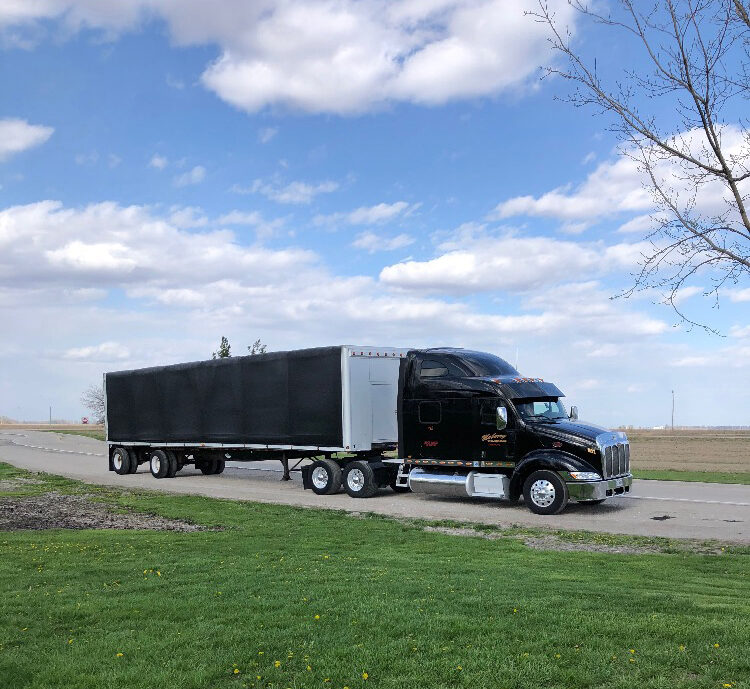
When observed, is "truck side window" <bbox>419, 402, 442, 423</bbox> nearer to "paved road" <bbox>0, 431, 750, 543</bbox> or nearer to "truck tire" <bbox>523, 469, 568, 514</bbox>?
"paved road" <bbox>0, 431, 750, 543</bbox>

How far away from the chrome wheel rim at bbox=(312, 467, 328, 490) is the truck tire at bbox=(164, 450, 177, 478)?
314 inches

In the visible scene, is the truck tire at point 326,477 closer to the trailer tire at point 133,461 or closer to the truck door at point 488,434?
the truck door at point 488,434

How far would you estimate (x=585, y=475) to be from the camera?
683 inches

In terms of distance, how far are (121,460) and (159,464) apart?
9.24 ft

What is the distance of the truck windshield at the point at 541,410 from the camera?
18672 millimetres

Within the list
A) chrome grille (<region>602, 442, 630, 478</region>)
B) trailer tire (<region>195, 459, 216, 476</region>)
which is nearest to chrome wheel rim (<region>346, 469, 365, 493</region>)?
chrome grille (<region>602, 442, 630, 478</region>)

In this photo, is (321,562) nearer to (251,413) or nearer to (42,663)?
(42,663)

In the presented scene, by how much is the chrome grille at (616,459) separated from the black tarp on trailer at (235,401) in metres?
7.00

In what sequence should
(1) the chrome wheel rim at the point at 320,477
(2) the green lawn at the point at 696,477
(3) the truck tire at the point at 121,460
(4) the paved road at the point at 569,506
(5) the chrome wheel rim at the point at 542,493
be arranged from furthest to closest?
(3) the truck tire at the point at 121,460
(2) the green lawn at the point at 696,477
(1) the chrome wheel rim at the point at 320,477
(5) the chrome wheel rim at the point at 542,493
(4) the paved road at the point at 569,506

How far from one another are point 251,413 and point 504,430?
8.68 m

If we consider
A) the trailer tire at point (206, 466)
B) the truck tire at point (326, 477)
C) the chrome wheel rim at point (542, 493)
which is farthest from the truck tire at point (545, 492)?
the trailer tire at point (206, 466)

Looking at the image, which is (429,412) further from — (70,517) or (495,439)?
(70,517)

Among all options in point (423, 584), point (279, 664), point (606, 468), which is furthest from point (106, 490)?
point (279, 664)

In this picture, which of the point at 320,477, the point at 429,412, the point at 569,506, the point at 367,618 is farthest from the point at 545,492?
the point at 367,618
